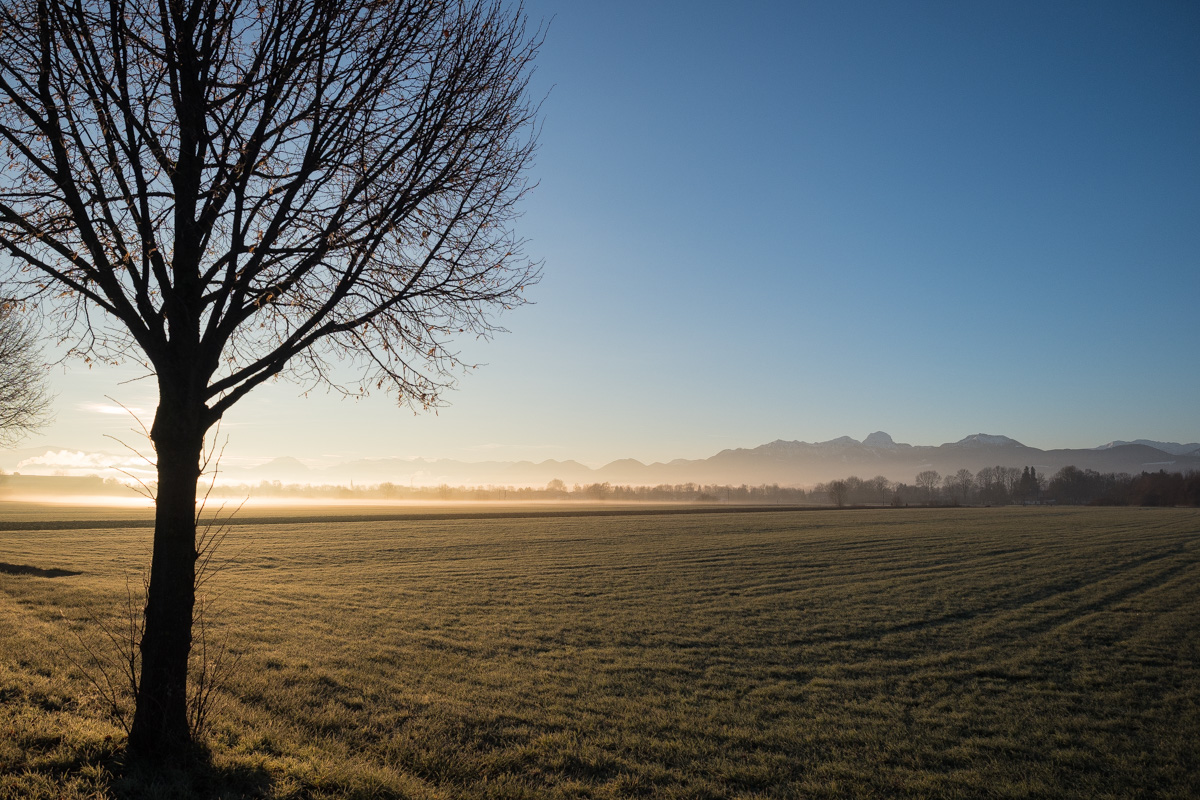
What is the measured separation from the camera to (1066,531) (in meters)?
52.6

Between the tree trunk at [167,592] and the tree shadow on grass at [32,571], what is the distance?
19886 millimetres

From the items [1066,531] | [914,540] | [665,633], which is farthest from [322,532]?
[1066,531]

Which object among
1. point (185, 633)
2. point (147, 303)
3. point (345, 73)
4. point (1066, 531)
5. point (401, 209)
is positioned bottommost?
point (1066, 531)

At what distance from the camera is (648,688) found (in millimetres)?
10625

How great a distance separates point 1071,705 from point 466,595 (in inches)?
620

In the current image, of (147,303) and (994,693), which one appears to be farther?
(994,693)

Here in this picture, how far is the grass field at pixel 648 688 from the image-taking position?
22.3ft

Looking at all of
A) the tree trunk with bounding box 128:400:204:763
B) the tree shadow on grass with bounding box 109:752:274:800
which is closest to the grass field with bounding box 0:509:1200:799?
the tree shadow on grass with bounding box 109:752:274:800

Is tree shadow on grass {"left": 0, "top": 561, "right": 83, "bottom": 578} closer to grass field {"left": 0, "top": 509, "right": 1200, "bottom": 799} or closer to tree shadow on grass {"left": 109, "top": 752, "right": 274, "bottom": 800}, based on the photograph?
grass field {"left": 0, "top": 509, "right": 1200, "bottom": 799}

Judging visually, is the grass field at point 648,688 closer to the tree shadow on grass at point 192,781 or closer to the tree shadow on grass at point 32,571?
the tree shadow on grass at point 192,781

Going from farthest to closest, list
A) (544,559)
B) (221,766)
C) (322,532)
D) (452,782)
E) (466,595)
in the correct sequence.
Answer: (322,532) → (544,559) → (466,595) → (452,782) → (221,766)

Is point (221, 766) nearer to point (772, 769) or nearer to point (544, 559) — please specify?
point (772, 769)

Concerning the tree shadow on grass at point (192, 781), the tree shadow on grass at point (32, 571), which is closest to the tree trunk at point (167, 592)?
the tree shadow on grass at point (192, 781)

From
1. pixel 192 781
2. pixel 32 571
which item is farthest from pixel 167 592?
pixel 32 571
